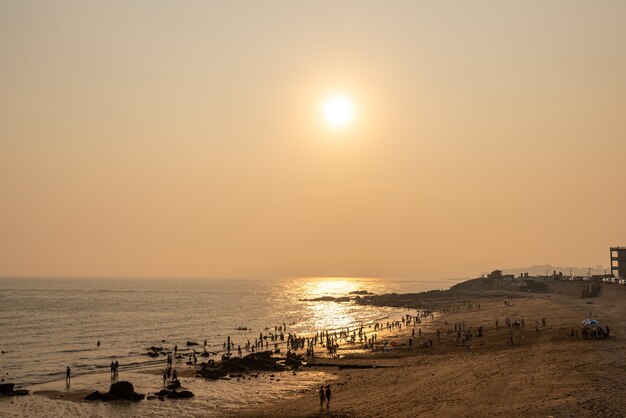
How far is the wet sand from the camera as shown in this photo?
25.7 metres

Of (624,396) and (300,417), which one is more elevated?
(624,396)

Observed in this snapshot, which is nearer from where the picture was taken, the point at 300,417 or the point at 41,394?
the point at 300,417

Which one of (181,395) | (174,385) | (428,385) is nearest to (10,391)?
(174,385)

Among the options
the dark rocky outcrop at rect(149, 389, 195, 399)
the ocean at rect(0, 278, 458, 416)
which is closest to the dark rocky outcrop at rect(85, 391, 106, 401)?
the dark rocky outcrop at rect(149, 389, 195, 399)

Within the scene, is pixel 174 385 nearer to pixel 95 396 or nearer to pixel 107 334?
pixel 95 396

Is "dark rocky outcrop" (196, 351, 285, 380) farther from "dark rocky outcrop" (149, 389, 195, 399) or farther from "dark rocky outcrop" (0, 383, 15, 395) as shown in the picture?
"dark rocky outcrop" (0, 383, 15, 395)

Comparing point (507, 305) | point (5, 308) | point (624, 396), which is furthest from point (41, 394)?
point (5, 308)

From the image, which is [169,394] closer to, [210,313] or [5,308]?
[210,313]

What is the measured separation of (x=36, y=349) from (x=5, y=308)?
76589 mm

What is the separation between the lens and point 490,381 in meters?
33.0

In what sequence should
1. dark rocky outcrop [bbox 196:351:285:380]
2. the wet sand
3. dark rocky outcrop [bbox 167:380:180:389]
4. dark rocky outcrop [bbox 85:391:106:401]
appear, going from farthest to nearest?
1. dark rocky outcrop [bbox 196:351:285:380]
2. dark rocky outcrop [bbox 167:380:180:389]
3. dark rocky outcrop [bbox 85:391:106:401]
4. the wet sand

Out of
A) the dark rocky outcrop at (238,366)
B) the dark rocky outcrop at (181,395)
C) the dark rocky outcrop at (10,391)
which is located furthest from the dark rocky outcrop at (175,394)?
the dark rocky outcrop at (10,391)

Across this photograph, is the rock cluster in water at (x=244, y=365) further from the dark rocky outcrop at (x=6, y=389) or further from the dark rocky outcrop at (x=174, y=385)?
the dark rocky outcrop at (x=6, y=389)

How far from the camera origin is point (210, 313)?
126m
